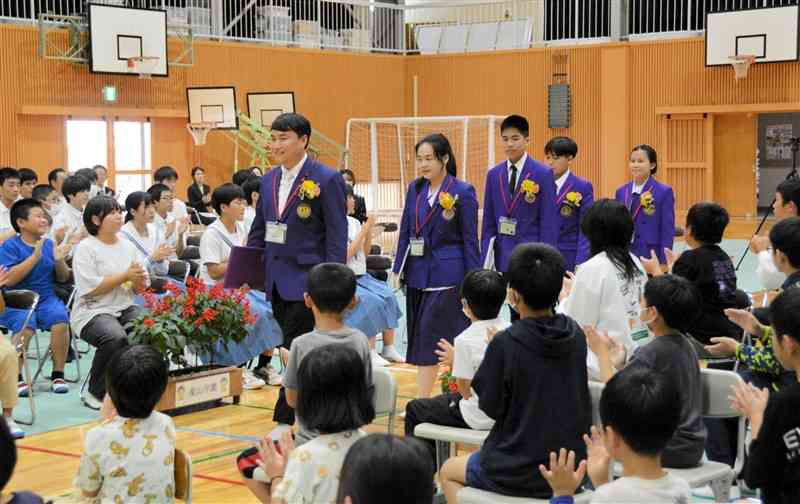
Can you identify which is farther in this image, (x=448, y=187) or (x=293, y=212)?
(x=448, y=187)

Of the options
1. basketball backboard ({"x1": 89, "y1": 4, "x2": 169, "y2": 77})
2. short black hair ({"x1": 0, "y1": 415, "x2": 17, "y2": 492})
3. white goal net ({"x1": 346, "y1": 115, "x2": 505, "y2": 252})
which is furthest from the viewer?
white goal net ({"x1": 346, "y1": 115, "x2": 505, "y2": 252})

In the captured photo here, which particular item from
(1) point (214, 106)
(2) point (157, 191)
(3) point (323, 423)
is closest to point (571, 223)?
(2) point (157, 191)

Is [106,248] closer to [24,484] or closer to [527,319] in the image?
[24,484]

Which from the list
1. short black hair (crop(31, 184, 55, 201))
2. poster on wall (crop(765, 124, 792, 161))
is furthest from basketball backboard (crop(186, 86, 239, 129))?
poster on wall (crop(765, 124, 792, 161))

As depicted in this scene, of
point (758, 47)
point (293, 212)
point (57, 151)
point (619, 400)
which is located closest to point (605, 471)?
point (619, 400)

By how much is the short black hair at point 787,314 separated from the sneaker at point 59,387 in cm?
501

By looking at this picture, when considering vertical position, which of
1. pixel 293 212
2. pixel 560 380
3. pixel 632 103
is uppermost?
pixel 632 103

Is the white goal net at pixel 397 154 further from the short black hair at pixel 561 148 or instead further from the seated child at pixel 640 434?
the seated child at pixel 640 434

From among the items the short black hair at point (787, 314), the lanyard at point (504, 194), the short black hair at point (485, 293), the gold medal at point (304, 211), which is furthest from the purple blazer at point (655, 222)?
the short black hair at point (787, 314)

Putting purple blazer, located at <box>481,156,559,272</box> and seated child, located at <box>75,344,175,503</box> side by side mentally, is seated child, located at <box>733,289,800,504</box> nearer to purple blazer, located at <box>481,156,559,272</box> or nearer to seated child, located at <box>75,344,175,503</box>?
seated child, located at <box>75,344,175,503</box>

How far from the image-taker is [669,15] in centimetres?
1881

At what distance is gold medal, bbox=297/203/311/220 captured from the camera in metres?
5.18

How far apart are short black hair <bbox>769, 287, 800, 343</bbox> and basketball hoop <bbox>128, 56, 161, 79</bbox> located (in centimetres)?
1365

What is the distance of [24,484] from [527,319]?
2.76 meters
